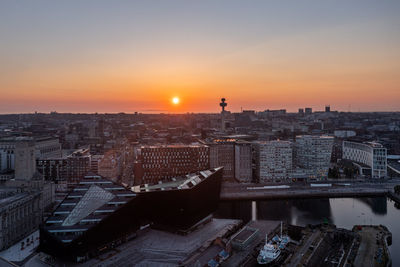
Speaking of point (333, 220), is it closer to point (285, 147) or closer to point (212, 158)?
point (285, 147)

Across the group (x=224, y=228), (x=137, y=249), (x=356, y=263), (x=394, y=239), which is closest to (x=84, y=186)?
(x=137, y=249)

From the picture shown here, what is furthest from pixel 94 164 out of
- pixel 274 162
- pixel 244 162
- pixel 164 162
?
pixel 274 162

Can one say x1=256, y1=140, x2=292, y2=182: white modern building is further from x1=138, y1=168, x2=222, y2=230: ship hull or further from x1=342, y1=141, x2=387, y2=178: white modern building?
x1=138, y1=168, x2=222, y2=230: ship hull

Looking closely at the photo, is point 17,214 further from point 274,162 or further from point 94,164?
point 274,162


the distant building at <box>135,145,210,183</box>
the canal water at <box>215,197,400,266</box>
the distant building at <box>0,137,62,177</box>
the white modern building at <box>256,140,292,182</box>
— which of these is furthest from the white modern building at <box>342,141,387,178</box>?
the distant building at <box>0,137,62,177</box>

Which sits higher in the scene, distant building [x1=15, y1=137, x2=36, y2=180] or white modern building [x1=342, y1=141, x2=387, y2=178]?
distant building [x1=15, y1=137, x2=36, y2=180]
